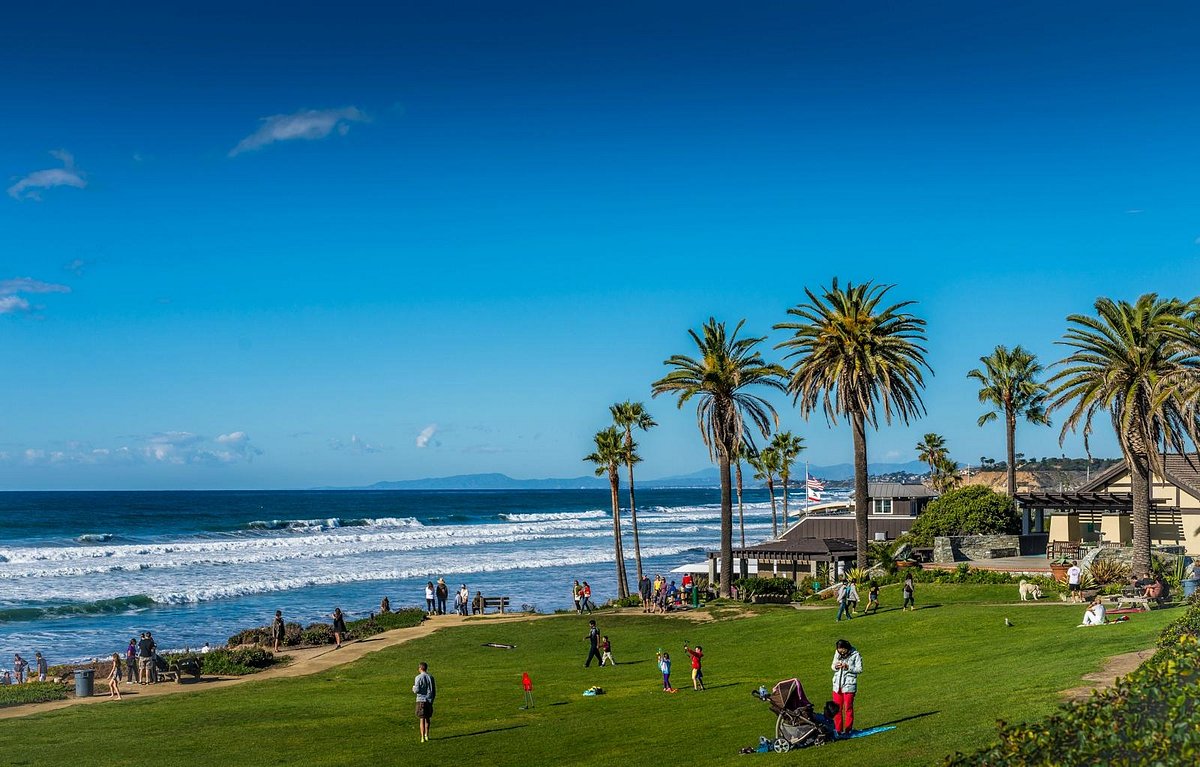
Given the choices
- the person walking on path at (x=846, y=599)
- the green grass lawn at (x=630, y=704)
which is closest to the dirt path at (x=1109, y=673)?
the green grass lawn at (x=630, y=704)

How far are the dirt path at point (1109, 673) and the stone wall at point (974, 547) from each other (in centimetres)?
3601

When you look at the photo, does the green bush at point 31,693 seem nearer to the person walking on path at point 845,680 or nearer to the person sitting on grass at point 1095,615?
the person walking on path at point 845,680

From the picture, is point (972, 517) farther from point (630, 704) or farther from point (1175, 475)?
point (630, 704)

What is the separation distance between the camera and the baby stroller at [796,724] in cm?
1859

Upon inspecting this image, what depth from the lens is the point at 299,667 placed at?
130ft

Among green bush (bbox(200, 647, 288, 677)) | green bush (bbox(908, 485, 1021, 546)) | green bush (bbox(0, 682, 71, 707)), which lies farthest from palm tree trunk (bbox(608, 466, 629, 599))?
green bush (bbox(0, 682, 71, 707))

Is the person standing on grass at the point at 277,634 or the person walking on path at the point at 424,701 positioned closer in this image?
the person walking on path at the point at 424,701

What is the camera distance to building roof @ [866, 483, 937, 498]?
8794 centimetres

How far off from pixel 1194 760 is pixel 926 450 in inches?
3683

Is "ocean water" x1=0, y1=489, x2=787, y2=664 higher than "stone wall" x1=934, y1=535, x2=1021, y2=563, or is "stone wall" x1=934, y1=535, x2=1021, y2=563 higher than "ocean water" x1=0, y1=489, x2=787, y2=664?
"stone wall" x1=934, y1=535, x2=1021, y2=563

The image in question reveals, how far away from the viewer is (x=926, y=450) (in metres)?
98.7

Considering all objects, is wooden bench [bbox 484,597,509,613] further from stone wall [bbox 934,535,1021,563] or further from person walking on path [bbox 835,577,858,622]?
stone wall [bbox 934,535,1021,563]

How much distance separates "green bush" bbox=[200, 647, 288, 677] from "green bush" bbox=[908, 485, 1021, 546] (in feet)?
137

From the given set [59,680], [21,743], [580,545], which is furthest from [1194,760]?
[580,545]
